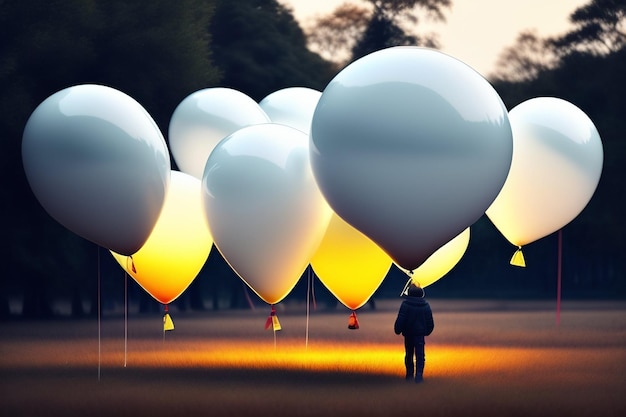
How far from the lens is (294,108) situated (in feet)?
68.9

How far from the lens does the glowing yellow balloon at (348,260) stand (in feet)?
59.3

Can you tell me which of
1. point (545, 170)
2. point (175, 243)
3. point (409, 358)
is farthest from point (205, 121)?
point (545, 170)

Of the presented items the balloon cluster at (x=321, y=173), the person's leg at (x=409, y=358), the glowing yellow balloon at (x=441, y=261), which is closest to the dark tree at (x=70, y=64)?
the balloon cluster at (x=321, y=173)

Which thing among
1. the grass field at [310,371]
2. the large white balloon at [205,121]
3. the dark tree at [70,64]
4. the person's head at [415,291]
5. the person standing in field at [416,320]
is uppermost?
the dark tree at [70,64]

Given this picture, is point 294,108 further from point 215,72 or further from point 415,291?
point 215,72

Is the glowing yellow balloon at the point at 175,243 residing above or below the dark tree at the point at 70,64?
below

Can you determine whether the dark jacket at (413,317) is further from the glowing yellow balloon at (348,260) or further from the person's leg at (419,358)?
the glowing yellow balloon at (348,260)

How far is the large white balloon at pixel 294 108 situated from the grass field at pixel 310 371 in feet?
12.0

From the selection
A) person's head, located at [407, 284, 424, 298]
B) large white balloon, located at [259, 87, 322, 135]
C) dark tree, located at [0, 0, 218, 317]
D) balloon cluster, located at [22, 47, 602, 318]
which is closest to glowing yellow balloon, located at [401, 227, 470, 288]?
balloon cluster, located at [22, 47, 602, 318]

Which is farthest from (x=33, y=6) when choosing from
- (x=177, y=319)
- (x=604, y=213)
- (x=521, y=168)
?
(x=604, y=213)

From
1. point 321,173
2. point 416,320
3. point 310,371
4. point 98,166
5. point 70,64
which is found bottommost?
point 310,371

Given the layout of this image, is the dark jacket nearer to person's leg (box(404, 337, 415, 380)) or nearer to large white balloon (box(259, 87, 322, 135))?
person's leg (box(404, 337, 415, 380))

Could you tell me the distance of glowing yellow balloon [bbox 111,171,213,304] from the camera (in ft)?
62.2

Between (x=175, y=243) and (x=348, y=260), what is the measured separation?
257 cm
